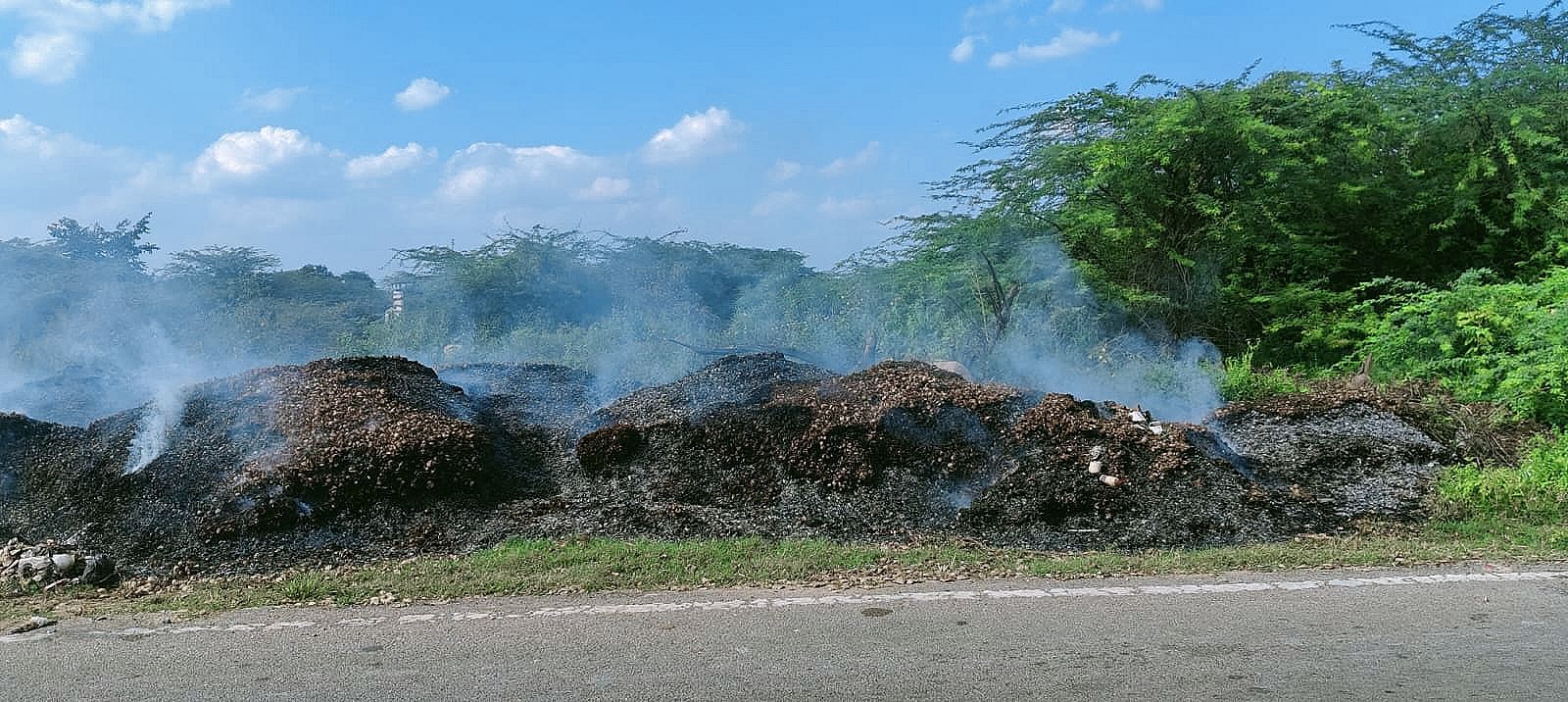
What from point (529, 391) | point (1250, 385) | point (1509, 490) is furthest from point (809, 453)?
point (1250, 385)

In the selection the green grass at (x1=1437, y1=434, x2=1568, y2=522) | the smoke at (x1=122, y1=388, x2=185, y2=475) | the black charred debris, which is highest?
the smoke at (x1=122, y1=388, x2=185, y2=475)

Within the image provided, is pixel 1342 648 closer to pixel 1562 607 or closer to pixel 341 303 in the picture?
pixel 1562 607

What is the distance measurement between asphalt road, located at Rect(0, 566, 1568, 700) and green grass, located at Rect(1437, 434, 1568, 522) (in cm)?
149

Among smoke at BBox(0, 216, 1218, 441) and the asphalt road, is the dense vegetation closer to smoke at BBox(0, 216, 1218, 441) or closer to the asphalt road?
smoke at BBox(0, 216, 1218, 441)

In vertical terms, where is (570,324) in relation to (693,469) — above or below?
above

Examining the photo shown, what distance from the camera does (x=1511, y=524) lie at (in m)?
6.50

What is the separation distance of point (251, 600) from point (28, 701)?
1328mm

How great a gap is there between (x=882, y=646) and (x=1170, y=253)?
1033 centimetres

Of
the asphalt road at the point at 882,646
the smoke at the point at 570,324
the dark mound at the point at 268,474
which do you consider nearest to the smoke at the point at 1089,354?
the smoke at the point at 570,324

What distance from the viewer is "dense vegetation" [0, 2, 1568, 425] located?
12961 millimetres

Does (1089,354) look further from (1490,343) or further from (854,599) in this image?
(854,599)

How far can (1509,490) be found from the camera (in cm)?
690

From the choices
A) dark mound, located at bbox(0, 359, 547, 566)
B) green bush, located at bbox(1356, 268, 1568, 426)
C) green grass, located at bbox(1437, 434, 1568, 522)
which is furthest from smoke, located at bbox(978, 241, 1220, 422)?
dark mound, located at bbox(0, 359, 547, 566)

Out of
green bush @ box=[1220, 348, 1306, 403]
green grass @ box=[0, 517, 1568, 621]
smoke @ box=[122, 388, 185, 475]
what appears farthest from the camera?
green bush @ box=[1220, 348, 1306, 403]
